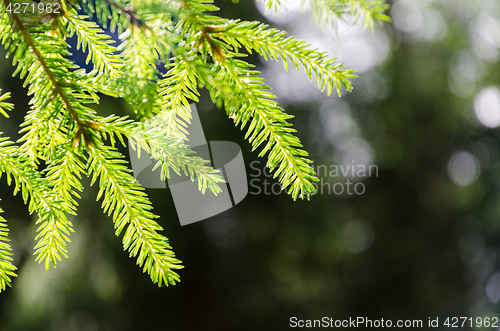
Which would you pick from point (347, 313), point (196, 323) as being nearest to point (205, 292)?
point (196, 323)

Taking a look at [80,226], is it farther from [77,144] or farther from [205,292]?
[77,144]

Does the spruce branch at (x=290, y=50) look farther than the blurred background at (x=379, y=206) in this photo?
No

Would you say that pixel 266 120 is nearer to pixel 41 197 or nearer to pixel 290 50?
pixel 290 50

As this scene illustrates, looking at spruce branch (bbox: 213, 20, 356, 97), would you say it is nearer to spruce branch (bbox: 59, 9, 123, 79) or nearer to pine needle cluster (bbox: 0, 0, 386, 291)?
pine needle cluster (bbox: 0, 0, 386, 291)

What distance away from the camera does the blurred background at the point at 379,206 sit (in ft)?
7.34

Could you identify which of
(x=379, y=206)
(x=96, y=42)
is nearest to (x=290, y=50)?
(x=96, y=42)

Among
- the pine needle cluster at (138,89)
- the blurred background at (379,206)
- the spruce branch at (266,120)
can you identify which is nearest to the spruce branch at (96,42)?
the pine needle cluster at (138,89)

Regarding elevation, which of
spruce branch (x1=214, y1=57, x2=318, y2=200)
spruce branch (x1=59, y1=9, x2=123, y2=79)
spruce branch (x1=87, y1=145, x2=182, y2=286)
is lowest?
spruce branch (x1=87, y1=145, x2=182, y2=286)

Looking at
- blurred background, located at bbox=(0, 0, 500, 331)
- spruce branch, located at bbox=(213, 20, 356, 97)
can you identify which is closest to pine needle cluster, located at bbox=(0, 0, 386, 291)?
spruce branch, located at bbox=(213, 20, 356, 97)

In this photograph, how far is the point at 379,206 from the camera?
2.51 m

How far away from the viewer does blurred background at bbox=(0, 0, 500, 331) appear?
88.0 inches

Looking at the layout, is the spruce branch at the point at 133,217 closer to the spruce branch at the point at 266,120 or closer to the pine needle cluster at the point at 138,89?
the pine needle cluster at the point at 138,89

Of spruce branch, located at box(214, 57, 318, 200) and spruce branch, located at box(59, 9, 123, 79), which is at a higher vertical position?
spruce branch, located at box(59, 9, 123, 79)

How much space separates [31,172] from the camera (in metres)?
0.28
